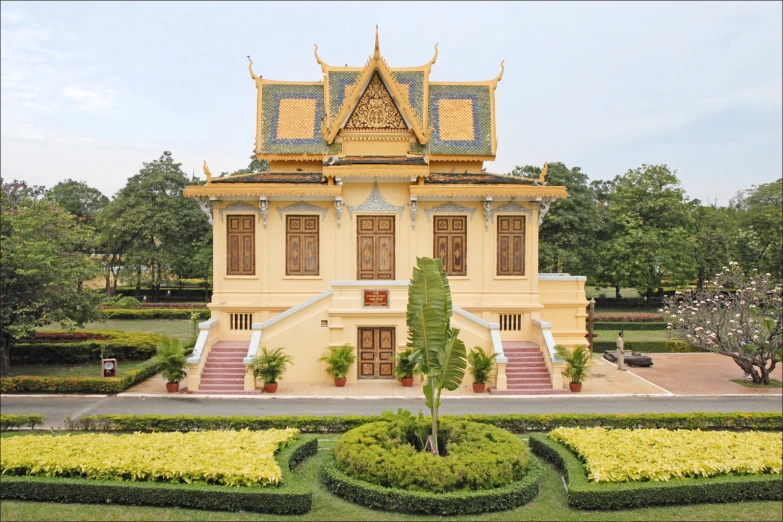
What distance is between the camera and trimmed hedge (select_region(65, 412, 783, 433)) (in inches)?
549

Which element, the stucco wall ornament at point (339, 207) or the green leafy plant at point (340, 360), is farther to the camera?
the stucco wall ornament at point (339, 207)

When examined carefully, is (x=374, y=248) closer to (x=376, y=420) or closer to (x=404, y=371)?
(x=404, y=371)

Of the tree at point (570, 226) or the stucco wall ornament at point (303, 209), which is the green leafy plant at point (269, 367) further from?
the tree at point (570, 226)

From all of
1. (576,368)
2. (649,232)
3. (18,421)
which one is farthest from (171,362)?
(649,232)

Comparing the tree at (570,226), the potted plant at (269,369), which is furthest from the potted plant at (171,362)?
the tree at (570,226)

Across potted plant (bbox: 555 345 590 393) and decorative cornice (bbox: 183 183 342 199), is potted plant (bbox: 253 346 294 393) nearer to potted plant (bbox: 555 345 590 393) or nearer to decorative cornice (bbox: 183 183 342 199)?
decorative cornice (bbox: 183 183 342 199)

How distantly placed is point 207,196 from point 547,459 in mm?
15146

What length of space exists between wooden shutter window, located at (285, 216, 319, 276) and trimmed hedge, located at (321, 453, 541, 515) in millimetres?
12680

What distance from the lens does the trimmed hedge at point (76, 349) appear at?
22.5 metres

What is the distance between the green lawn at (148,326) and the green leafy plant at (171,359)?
501 inches

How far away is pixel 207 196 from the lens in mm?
21672

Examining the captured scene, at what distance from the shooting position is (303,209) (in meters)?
22.3

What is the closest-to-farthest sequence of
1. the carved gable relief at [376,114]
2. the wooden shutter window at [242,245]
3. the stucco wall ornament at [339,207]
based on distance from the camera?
the stucco wall ornament at [339,207] < the wooden shutter window at [242,245] < the carved gable relief at [376,114]

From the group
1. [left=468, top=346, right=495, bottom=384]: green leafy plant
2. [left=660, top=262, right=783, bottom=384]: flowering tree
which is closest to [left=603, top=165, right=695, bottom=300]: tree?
[left=660, top=262, right=783, bottom=384]: flowering tree
